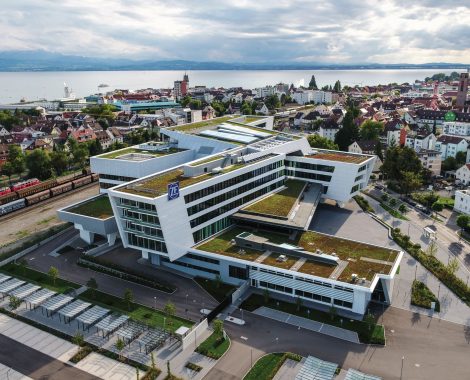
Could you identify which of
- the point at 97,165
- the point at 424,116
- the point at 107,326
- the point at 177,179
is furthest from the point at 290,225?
the point at 424,116

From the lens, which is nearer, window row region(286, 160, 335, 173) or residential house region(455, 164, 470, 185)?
window row region(286, 160, 335, 173)

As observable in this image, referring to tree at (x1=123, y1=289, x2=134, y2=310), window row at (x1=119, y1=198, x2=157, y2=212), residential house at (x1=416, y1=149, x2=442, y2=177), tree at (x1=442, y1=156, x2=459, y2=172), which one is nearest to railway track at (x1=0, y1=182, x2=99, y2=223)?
window row at (x1=119, y1=198, x2=157, y2=212)

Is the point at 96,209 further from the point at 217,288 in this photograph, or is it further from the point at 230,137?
the point at 230,137

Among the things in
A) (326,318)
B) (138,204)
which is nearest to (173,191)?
(138,204)

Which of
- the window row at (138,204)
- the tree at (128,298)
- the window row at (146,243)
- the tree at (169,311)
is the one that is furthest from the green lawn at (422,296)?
the window row at (138,204)

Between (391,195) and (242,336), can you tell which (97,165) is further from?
(391,195)

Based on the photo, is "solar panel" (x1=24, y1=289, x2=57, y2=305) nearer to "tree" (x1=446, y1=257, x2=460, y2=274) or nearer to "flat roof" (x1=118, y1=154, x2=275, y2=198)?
"flat roof" (x1=118, y1=154, x2=275, y2=198)
